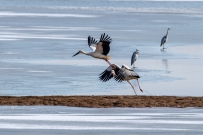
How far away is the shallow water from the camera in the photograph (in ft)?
28.7

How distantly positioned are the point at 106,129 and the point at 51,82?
5.67m

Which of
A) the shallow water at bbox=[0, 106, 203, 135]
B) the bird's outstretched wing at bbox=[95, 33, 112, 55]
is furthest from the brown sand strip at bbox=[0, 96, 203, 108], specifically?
the bird's outstretched wing at bbox=[95, 33, 112, 55]

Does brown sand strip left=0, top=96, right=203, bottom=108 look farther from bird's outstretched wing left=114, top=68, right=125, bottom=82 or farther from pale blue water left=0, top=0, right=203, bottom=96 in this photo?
pale blue water left=0, top=0, right=203, bottom=96

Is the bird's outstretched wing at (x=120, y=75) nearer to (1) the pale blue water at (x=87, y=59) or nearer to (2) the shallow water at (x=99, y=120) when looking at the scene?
(1) the pale blue water at (x=87, y=59)

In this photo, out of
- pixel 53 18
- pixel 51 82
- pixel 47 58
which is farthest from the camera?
pixel 53 18

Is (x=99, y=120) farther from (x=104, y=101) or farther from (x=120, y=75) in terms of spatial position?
(x=120, y=75)

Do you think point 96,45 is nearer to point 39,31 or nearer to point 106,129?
point 106,129

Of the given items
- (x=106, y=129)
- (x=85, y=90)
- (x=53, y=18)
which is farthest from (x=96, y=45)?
(x=53, y=18)

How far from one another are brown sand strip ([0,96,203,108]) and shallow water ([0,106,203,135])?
0.29 meters

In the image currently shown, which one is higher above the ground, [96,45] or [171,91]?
[96,45]

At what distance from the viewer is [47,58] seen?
19031 millimetres
